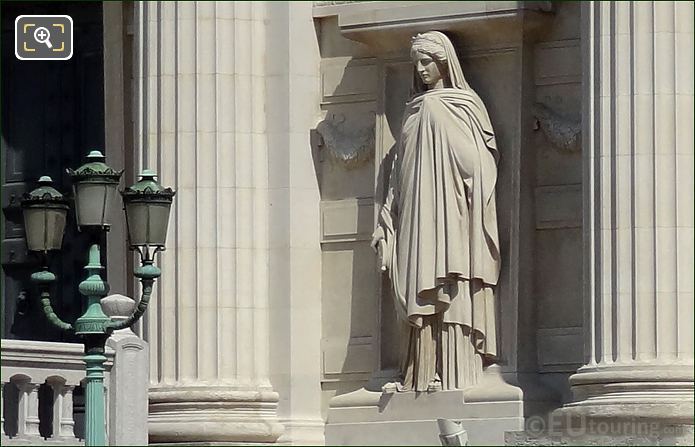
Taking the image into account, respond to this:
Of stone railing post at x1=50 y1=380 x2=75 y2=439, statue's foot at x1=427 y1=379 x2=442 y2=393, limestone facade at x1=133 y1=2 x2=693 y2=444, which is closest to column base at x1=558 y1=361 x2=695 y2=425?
limestone facade at x1=133 y1=2 x2=693 y2=444

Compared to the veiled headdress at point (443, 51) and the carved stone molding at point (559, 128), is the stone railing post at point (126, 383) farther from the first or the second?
the carved stone molding at point (559, 128)

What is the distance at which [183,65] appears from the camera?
26.9m

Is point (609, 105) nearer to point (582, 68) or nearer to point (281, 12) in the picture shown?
point (582, 68)

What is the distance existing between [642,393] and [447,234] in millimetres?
2686

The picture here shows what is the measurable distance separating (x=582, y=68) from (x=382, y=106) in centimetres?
236

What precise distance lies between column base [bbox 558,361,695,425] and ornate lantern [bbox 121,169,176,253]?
4220 millimetres

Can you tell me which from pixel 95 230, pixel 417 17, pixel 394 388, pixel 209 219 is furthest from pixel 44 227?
pixel 417 17

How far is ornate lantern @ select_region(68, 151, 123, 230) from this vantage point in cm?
2258

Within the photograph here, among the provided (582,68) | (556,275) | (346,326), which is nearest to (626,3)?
(582,68)

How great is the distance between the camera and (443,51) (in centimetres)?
2606

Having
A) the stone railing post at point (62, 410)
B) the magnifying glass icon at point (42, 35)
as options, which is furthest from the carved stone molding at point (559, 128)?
the magnifying glass icon at point (42, 35)

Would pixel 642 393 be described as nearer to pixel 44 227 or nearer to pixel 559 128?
pixel 559 128

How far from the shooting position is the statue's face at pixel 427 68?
26.1 m

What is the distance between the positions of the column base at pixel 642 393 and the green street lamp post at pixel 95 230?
13.7ft
